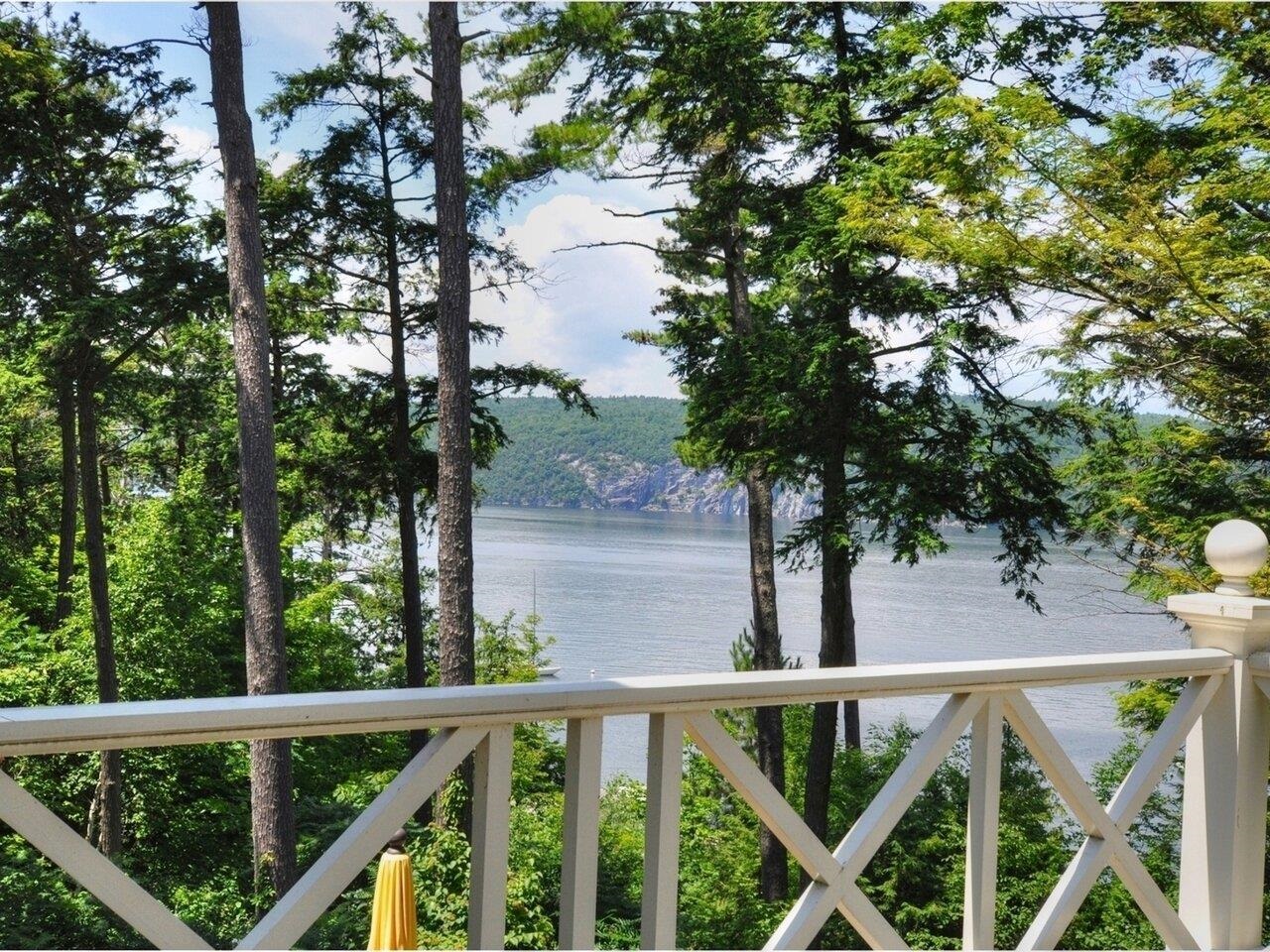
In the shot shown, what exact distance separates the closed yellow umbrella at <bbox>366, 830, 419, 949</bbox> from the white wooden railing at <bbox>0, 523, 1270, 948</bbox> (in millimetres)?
80

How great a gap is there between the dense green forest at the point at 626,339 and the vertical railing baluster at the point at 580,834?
5050mm

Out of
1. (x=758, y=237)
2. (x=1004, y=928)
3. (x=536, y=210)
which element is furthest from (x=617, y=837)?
(x=536, y=210)

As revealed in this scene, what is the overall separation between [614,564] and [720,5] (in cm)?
3257

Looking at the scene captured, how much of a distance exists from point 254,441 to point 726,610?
26.1m

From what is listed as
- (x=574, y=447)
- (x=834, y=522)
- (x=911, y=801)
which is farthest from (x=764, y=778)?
(x=574, y=447)

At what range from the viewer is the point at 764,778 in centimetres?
153

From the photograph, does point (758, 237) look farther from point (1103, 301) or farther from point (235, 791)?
point (235, 791)

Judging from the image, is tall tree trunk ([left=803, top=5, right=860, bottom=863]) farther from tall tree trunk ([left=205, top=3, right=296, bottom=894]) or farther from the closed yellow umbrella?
the closed yellow umbrella

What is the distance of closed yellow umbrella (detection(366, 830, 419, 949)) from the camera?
1334 millimetres

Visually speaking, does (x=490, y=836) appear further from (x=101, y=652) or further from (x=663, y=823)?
(x=101, y=652)

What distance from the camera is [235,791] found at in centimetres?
1198

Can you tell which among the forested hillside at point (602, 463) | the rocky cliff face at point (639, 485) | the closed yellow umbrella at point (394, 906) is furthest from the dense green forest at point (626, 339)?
the rocky cliff face at point (639, 485)

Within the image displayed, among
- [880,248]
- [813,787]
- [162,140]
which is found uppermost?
[162,140]

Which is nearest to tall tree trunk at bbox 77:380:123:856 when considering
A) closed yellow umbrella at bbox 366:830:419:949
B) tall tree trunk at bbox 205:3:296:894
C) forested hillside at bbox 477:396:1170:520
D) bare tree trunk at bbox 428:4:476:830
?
tall tree trunk at bbox 205:3:296:894
